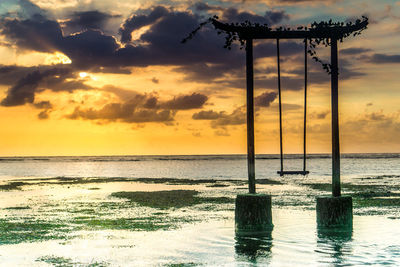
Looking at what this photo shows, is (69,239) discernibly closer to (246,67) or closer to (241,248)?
(241,248)

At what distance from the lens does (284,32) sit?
1814 centimetres

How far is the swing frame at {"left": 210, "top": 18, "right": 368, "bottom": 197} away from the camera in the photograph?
18094 millimetres

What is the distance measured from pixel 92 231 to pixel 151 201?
13.4m

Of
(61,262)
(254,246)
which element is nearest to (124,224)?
(254,246)

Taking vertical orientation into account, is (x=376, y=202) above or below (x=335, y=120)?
below

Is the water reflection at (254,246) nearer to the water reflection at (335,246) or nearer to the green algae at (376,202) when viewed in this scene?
the water reflection at (335,246)

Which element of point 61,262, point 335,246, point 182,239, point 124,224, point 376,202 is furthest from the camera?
point 376,202

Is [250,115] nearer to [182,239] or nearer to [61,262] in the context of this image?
[182,239]

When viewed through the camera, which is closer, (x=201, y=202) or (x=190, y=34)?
(x=190, y=34)

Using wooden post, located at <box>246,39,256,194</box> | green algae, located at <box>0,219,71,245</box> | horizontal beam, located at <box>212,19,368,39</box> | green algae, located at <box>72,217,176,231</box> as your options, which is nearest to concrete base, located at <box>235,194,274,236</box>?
wooden post, located at <box>246,39,256,194</box>

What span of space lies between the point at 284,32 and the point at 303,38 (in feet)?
2.43

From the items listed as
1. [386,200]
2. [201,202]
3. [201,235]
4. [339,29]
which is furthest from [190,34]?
[386,200]

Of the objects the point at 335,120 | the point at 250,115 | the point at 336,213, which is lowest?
the point at 336,213

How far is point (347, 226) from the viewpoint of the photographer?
18.0 meters
